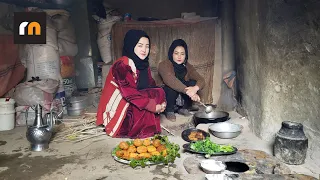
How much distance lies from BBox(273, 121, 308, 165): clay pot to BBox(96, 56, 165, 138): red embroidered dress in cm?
189

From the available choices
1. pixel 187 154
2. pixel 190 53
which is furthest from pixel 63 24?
pixel 187 154

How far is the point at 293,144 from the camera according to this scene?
3.50m

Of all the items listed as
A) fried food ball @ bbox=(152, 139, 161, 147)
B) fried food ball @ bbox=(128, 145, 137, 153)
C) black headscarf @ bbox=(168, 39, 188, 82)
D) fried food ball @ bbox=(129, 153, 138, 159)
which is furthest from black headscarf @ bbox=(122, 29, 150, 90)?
fried food ball @ bbox=(129, 153, 138, 159)

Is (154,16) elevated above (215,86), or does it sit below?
above

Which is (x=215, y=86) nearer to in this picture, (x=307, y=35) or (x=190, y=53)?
(x=190, y=53)

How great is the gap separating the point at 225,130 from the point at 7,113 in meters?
3.79

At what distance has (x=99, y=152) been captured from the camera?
13.8 feet

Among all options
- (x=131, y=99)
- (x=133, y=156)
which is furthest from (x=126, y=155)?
(x=131, y=99)

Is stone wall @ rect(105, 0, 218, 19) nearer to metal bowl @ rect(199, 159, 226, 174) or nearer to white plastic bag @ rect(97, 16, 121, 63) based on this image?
white plastic bag @ rect(97, 16, 121, 63)

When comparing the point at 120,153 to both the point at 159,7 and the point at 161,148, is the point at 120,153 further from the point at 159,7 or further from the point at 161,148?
the point at 159,7

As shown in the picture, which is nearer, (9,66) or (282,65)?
(282,65)

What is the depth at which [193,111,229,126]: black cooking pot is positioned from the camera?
198 inches

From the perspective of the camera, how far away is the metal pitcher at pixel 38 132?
416 cm

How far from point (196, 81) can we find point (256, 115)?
156cm
